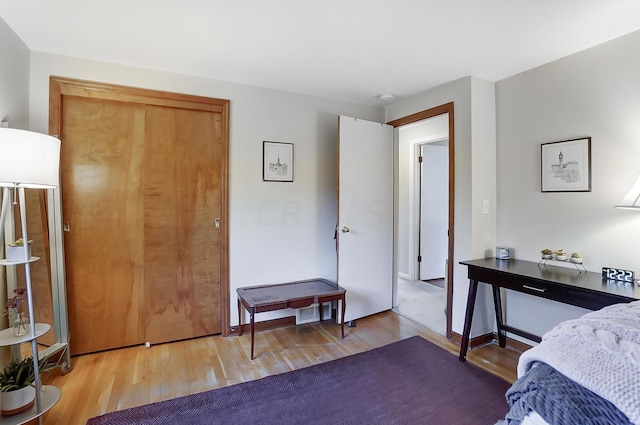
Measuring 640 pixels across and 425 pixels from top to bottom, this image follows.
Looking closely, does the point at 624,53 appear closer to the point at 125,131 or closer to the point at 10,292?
the point at 125,131

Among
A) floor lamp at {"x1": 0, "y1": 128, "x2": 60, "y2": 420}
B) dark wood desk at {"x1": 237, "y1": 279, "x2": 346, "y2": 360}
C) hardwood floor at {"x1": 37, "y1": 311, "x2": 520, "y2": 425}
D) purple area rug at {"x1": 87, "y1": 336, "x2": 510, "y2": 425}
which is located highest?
floor lamp at {"x1": 0, "y1": 128, "x2": 60, "y2": 420}

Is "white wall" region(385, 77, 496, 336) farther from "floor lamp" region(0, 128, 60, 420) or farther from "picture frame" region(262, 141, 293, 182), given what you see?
"floor lamp" region(0, 128, 60, 420)

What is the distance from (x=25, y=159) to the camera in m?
1.50

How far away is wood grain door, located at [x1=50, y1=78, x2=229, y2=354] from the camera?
2.41 meters

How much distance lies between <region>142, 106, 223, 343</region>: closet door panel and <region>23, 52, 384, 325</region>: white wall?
0.17 metres

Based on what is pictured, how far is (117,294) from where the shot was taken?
254 cm

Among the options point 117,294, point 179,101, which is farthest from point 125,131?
point 117,294

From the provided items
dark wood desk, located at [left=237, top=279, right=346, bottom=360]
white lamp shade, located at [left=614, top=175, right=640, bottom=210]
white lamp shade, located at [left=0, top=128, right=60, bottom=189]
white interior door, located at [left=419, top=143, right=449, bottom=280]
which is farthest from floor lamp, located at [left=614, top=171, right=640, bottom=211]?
white lamp shade, located at [left=0, top=128, right=60, bottom=189]

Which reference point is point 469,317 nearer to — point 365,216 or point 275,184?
point 365,216

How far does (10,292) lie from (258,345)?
1.65 m

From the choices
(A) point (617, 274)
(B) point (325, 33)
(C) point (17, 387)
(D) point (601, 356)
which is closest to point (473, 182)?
(A) point (617, 274)

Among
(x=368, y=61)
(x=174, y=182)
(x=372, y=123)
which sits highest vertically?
(x=368, y=61)

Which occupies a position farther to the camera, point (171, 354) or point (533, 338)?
point (171, 354)

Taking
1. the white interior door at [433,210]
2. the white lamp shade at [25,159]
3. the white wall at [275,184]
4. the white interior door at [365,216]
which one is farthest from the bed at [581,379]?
the white interior door at [433,210]
